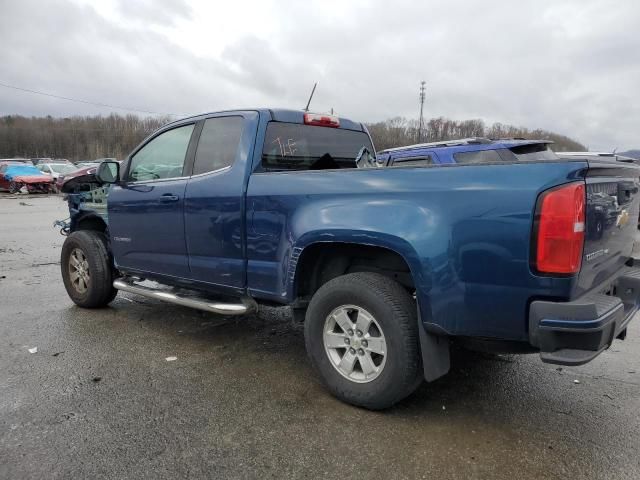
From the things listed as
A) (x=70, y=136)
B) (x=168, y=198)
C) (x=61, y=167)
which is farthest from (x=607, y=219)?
(x=70, y=136)


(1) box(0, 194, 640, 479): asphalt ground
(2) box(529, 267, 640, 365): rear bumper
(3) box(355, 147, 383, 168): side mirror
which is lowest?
(1) box(0, 194, 640, 479): asphalt ground

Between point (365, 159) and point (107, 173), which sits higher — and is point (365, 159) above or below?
above

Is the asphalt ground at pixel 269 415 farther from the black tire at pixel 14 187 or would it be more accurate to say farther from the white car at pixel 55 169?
the white car at pixel 55 169

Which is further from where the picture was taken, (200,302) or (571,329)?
(200,302)

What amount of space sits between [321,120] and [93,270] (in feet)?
9.47

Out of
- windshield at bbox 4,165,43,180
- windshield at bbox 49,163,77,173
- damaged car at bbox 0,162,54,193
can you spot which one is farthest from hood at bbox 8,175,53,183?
windshield at bbox 49,163,77,173

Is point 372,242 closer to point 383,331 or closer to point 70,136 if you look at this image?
point 383,331

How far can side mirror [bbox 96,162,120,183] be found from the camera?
4807mm

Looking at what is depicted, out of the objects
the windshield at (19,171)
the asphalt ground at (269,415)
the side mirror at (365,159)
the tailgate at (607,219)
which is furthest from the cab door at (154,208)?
the windshield at (19,171)

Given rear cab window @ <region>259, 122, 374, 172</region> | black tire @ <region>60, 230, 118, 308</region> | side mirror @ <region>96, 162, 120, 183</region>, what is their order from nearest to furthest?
rear cab window @ <region>259, 122, 374, 172</region>, side mirror @ <region>96, 162, 120, 183</region>, black tire @ <region>60, 230, 118, 308</region>

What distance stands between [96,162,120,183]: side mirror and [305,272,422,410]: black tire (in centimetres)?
276

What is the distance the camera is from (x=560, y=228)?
92.7 inches

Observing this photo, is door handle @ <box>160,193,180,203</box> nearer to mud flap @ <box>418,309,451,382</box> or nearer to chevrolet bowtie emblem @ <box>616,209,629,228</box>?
mud flap @ <box>418,309,451,382</box>

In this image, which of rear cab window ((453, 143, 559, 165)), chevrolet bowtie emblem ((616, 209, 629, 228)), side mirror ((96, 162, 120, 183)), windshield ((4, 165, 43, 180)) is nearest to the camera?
chevrolet bowtie emblem ((616, 209, 629, 228))
